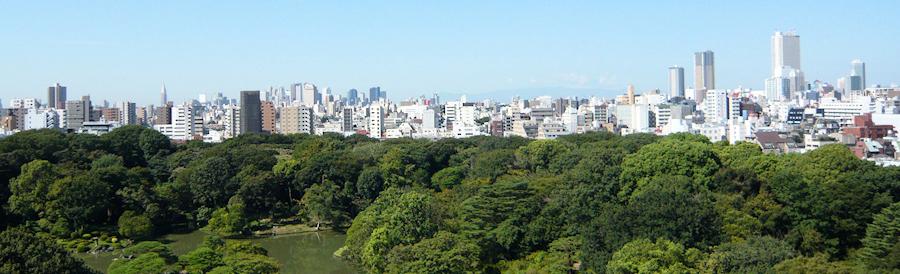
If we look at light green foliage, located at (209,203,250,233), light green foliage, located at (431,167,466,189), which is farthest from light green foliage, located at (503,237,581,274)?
light green foliage, located at (431,167,466,189)

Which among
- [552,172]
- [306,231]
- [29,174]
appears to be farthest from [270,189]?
[552,172]

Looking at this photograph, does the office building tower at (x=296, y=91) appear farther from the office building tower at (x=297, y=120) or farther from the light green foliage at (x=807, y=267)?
the light green foliage at (x=807, y=267)

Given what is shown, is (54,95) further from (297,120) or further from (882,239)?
(882,239)

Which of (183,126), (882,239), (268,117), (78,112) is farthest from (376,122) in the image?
(882,239)

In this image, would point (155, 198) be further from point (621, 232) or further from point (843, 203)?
point (843, 203)

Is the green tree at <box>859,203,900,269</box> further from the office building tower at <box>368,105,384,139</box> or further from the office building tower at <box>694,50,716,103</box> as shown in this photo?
the office building tower at <box>694,50,716,103</box>
